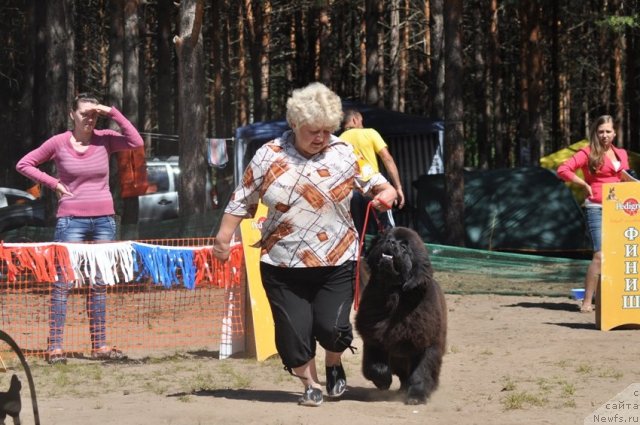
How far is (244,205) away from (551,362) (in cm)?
311

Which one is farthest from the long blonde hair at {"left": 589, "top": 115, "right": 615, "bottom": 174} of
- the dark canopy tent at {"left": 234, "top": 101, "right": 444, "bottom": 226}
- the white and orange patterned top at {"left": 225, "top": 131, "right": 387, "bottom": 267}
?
the dark canopy tent at {"left": 234, "top": 101, "right": 444, "bottom": 226}

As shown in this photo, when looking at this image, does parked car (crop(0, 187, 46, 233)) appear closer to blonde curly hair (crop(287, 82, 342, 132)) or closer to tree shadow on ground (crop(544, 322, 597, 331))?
tree shadow on ground (crop(544, 322, 597, 331))

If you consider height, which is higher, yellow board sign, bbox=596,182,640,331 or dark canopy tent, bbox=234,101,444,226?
dark canopy tent, bbox=234,101,444,226

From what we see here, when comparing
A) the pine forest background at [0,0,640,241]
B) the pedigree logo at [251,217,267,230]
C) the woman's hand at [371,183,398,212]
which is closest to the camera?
the woman's hand at [371,183,398,212]

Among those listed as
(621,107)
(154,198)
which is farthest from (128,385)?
(621,107)

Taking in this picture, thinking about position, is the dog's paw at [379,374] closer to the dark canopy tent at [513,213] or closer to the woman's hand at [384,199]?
the woman's hand at [384,199]

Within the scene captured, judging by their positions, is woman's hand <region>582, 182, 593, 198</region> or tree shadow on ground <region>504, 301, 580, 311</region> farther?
tree shadow on ground <region>504, 301, 580, 311</region>

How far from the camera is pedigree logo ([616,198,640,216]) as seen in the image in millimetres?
10367

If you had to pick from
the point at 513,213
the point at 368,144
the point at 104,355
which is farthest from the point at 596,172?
the point at 513,213

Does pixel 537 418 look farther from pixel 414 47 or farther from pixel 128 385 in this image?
pixel 414 47

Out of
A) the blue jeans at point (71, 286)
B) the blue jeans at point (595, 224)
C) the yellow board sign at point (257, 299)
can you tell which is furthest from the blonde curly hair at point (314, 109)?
the blue jeans at point (595, 224)

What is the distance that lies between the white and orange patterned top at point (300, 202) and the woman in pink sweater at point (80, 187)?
2511 millimetres

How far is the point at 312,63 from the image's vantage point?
3909 centimetres

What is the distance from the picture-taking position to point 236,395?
288 inches
